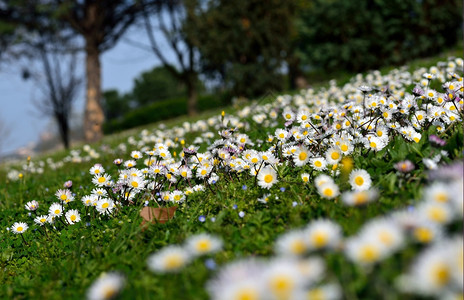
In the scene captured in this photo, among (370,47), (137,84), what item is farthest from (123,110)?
(370,47)

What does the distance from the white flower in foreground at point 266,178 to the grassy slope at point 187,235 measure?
0.09 metres

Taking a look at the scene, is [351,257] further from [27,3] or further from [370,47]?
[27,3]

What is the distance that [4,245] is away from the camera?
10.4 ft

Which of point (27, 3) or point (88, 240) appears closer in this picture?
point (88, 240)

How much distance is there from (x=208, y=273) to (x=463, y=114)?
257cm

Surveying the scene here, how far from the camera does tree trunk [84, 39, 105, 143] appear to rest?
15109 mm

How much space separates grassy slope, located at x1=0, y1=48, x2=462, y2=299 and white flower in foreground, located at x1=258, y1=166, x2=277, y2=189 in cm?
9

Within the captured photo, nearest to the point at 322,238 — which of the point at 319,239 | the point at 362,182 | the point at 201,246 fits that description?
the point at 319,239

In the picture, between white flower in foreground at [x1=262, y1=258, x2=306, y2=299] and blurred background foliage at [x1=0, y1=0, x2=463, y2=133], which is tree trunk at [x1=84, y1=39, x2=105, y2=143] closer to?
blurred background foliage at [x1=0, y1=0, x2=463, y2=133]

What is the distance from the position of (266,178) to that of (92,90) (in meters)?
14.4

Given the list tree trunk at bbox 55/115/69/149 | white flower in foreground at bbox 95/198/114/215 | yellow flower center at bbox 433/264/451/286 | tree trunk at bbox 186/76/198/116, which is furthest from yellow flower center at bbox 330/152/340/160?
tree trunk at bbox 55/115/69/149

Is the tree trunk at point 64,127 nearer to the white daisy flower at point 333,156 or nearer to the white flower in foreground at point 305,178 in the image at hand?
the white flower in foreground at point 305,178

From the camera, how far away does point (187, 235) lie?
2186 millimetres

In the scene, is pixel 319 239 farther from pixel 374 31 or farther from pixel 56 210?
pixel 374 31
